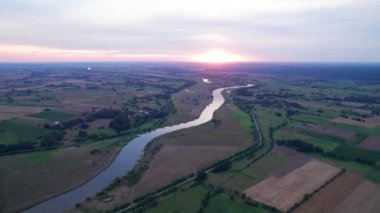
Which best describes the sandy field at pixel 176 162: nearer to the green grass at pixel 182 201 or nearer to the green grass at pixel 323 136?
the green grass at pixel 182 201

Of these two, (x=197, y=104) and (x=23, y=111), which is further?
(x=197, y=104)

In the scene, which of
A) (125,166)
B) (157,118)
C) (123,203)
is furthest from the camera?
(157,118)

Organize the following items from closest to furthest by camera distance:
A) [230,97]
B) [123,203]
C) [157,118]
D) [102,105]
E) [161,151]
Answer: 1. [123,203]
2. [161,151]
3. [157,118]
4. [102,105]
5. [230,97]

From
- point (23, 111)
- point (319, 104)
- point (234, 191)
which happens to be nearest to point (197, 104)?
point (319, 104)

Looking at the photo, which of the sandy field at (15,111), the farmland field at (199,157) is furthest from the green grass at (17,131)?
the sandy field at (15,111)

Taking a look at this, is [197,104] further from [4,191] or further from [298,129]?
[4,191]

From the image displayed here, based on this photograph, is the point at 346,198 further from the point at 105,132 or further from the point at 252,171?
the point at 105,132
